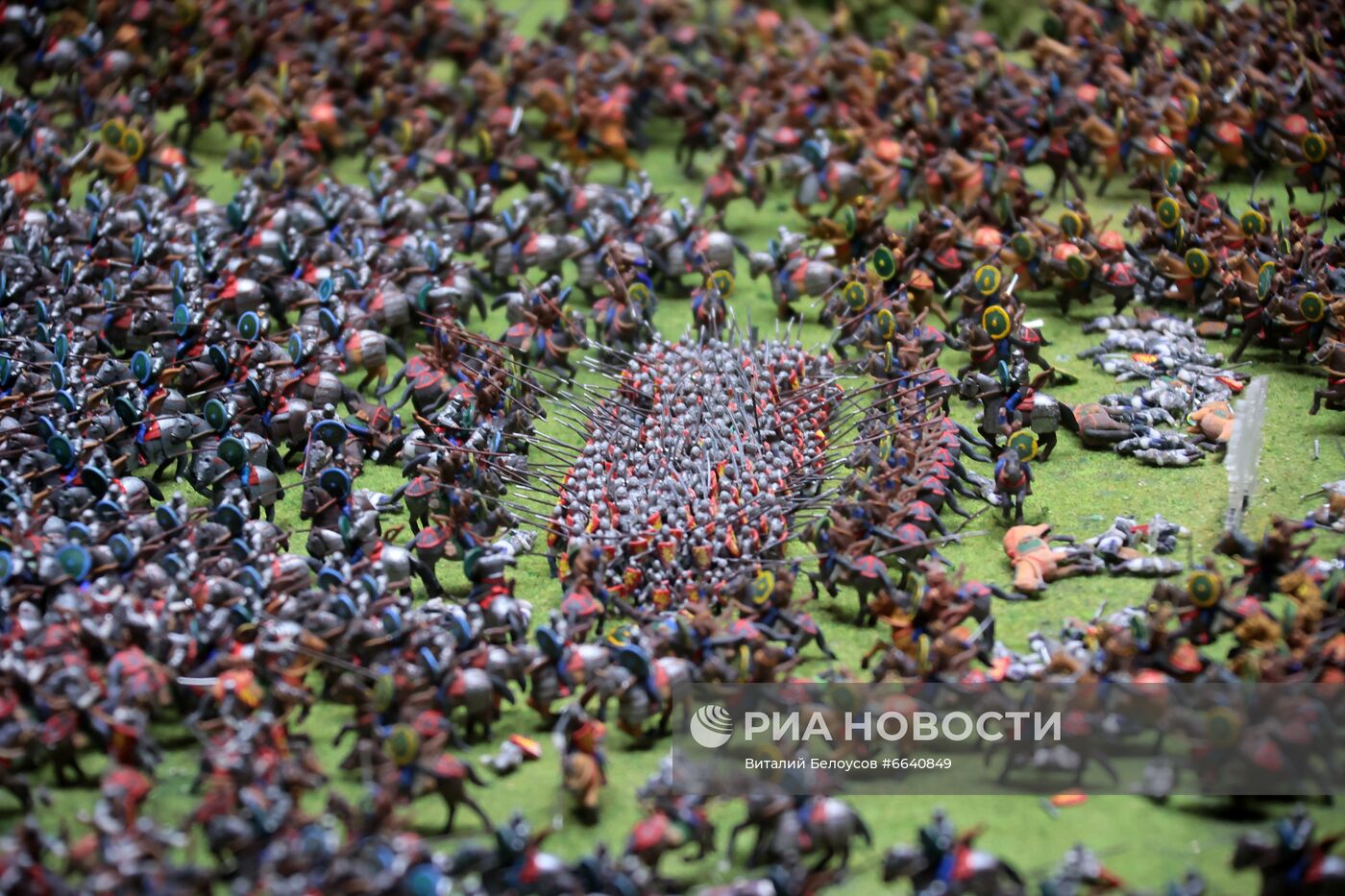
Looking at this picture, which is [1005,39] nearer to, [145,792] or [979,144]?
[979,144]

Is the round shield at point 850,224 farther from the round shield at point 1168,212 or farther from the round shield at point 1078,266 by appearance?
the round shield at point 1168,212

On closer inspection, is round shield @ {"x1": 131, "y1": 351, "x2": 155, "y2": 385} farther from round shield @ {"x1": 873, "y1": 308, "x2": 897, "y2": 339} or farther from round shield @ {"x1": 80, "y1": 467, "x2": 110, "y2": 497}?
round shield @ {"x1": 873, "y1": 308, "x2": 897, "y2": 339}

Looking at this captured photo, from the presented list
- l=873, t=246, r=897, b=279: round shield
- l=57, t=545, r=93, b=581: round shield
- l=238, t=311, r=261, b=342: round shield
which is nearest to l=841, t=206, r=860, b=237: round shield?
l=873, t=246, r=897, b=279: round shield

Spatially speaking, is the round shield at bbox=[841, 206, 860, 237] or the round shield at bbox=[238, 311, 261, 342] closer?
the round shield at bbox=[238, 311, 261, 342]

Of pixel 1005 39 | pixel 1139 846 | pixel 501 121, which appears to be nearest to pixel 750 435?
pixel 1139 846

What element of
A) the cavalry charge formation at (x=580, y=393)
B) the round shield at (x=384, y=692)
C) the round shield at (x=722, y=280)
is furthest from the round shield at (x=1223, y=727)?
the round shield at (x=722, y=280)
